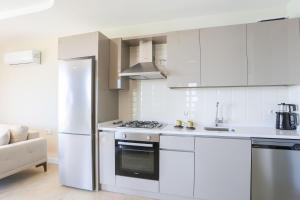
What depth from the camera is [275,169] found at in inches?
81.9

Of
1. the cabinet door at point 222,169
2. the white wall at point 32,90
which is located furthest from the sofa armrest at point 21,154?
the cabinet door at point 222,169

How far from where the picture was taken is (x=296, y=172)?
204cm

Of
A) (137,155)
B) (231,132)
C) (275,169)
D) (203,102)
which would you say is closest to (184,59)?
(203,102)

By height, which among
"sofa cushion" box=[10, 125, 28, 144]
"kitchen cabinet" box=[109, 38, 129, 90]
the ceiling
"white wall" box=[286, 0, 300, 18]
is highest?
the ceiling

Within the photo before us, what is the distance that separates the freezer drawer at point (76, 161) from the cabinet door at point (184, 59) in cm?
145

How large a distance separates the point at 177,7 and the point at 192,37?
45 centimetres

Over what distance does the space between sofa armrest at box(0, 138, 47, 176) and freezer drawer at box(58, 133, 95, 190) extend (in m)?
0.66

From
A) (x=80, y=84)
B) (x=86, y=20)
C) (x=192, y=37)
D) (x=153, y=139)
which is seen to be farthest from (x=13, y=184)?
(x=192, y=37)

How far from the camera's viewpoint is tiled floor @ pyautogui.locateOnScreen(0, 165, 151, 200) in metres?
2.51

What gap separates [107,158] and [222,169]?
56.9 inches

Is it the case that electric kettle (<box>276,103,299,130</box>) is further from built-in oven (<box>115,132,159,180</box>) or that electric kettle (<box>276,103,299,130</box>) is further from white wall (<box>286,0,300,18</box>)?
built-in oven (<box>115,132,159,180</box>)

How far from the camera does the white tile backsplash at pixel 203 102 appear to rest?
265 cm

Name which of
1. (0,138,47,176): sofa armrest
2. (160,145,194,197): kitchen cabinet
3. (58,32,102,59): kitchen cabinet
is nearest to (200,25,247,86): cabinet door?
(160,145,194,197): kitchen cabinet

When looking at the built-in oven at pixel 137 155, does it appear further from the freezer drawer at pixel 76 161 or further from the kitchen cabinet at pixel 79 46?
the kitchen cabinet at pixel 79 46
